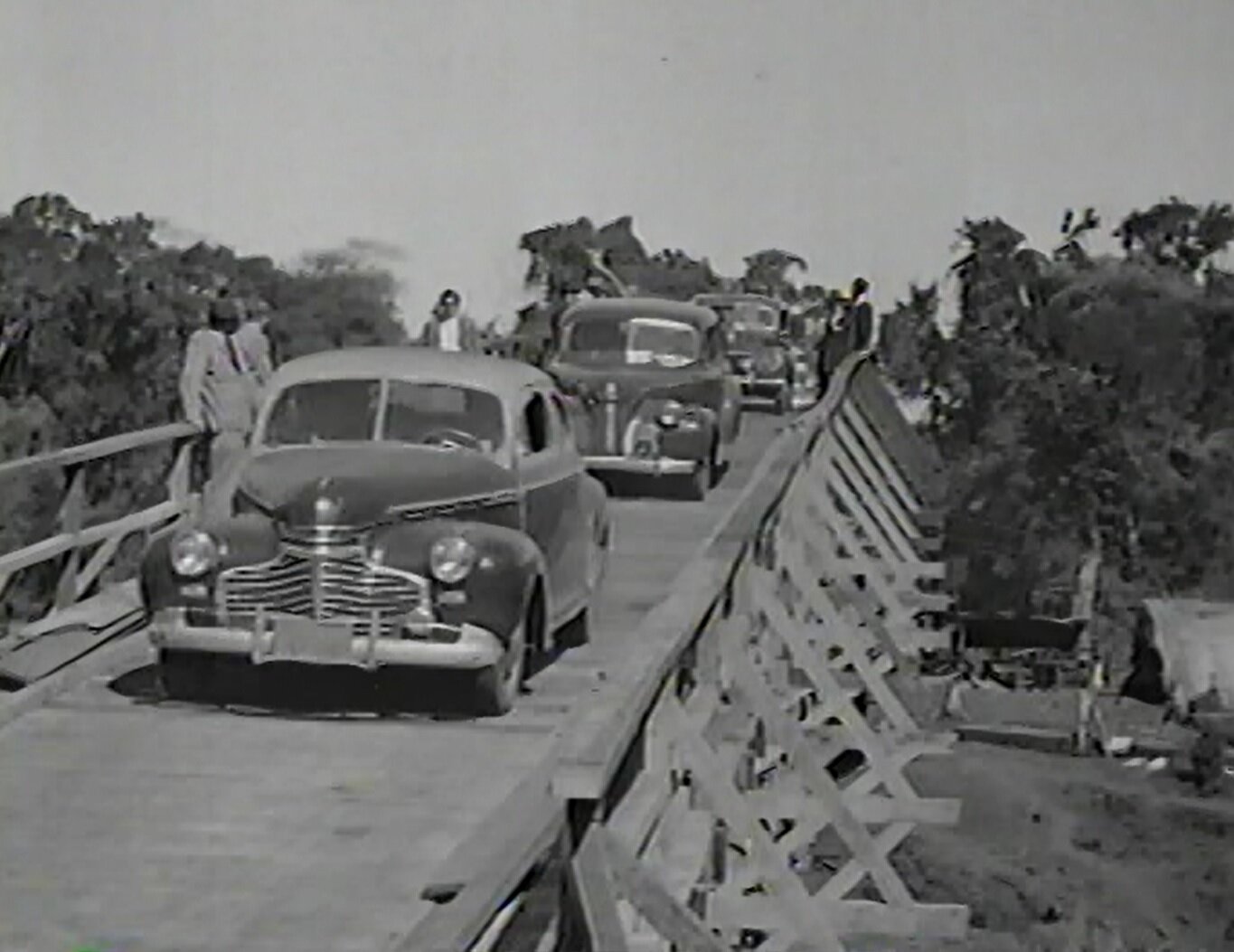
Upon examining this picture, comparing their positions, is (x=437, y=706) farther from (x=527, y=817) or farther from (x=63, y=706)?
(x=527, y=817)

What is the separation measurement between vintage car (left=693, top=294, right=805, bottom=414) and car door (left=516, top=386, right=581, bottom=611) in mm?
17878

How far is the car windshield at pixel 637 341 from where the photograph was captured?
63.9ft

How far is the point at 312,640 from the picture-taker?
406 inches

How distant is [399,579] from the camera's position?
405 inches

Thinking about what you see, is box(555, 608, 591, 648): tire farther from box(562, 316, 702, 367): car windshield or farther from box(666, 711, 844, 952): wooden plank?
box(562, 316, 702, 367): car windshield

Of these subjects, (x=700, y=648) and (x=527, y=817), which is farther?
(x=700, y=648)

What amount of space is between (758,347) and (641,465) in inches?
446

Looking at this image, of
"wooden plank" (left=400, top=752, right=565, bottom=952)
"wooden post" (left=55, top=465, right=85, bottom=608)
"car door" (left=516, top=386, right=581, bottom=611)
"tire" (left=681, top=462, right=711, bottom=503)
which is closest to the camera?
"wooden plank" (left=400, top=752, right=565, bottom=952)

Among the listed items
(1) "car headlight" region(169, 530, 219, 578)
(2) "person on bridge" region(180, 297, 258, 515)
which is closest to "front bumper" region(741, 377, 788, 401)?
(2) "person on bridge" region(180, 297, 258, 515)

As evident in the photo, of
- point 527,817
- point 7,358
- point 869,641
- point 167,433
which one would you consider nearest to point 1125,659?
point 7,358

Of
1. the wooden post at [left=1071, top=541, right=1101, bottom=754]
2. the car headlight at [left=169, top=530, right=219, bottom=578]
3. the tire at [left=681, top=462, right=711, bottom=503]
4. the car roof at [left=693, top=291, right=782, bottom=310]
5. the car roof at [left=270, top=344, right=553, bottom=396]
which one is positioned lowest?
the wooden post at [left=1071, top=541, right=1101, bottom=754]

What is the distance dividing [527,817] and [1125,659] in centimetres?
5244

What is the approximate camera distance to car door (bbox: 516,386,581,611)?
1134 centimetres

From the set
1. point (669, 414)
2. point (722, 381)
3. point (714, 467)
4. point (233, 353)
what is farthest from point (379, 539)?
point (714, 467)
